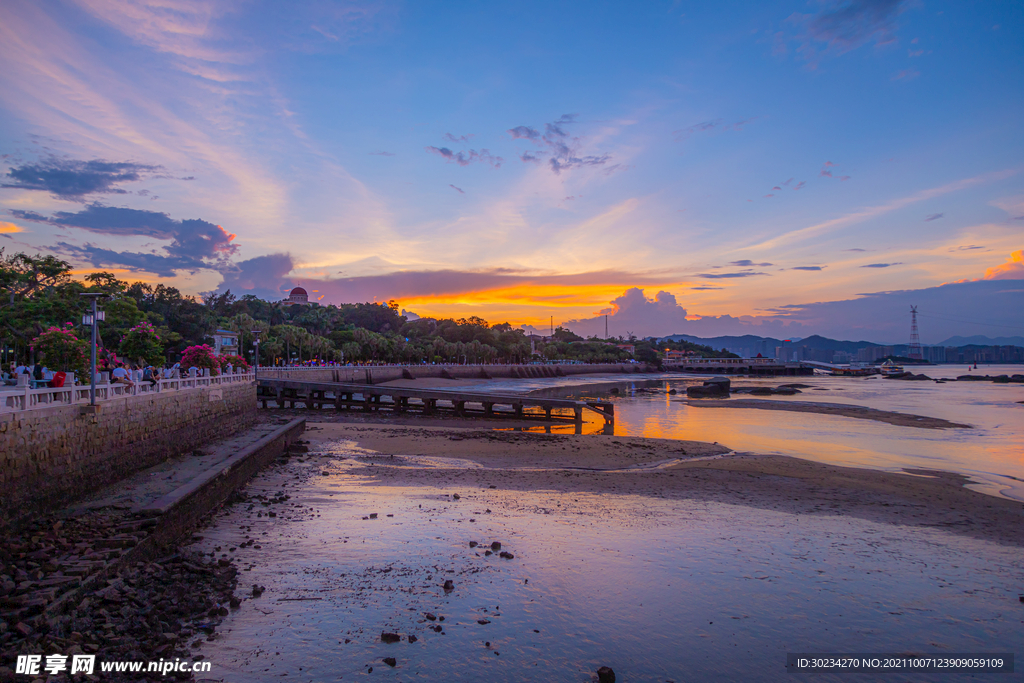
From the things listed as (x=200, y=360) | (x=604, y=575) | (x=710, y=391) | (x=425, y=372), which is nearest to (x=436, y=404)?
(x=200, y=360)

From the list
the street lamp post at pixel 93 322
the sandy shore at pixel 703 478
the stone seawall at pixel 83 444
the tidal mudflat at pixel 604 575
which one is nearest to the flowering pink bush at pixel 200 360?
the stone seawall at pixel 83 444

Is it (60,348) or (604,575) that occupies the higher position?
(60,348)

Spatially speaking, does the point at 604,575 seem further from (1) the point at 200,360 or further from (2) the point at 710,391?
(2) the point at 710,391

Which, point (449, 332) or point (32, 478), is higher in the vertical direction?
point (449, 332)

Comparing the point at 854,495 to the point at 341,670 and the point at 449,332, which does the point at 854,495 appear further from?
the point at 449,332

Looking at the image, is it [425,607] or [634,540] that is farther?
[634,540]

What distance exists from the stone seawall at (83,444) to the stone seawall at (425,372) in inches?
1165

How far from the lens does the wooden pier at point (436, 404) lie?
113 feet

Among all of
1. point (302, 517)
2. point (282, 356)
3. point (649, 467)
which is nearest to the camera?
point (302, 517)

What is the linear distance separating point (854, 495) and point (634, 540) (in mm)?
8186

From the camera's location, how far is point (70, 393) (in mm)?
13734

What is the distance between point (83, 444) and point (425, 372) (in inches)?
3451

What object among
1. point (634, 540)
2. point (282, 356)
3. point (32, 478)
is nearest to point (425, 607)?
point (634, 540)

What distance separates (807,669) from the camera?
6480 millimetres
